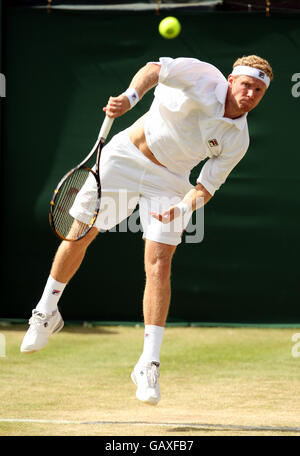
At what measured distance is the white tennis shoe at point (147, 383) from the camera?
159 inches

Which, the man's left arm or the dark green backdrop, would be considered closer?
the man's left arm

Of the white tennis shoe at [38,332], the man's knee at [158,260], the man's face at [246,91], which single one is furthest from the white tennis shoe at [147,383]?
the man's face at [246,91]


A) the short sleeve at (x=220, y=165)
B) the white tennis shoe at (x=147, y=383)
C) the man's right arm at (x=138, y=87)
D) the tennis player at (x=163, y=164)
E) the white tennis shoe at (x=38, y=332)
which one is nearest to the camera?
the man's right arm at (x=138, y=87)

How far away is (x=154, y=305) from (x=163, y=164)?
723mm

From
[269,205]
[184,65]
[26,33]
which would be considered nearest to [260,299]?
[269,205]

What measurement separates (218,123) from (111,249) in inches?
117

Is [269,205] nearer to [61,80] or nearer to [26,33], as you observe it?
[61,80]

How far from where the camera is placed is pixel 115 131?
701 cm

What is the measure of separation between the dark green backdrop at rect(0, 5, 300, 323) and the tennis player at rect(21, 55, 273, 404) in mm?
2483

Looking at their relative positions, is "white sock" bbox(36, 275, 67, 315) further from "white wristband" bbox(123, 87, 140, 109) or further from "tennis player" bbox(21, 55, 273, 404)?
"white wristband" bbox(123, 87, 140, 109)

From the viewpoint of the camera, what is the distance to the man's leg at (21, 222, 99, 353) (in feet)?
14.6

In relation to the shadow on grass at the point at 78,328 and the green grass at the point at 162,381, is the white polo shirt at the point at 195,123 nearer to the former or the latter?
A: the green grass at the point at 162,381

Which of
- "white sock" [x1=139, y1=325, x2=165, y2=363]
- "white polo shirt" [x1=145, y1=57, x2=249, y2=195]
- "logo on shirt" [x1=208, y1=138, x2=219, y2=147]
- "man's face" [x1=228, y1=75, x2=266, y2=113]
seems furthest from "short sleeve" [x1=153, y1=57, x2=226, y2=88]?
"white sock" [x1=139, y1=325, x2=165, y2=363]

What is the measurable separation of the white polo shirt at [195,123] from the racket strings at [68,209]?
44cm
